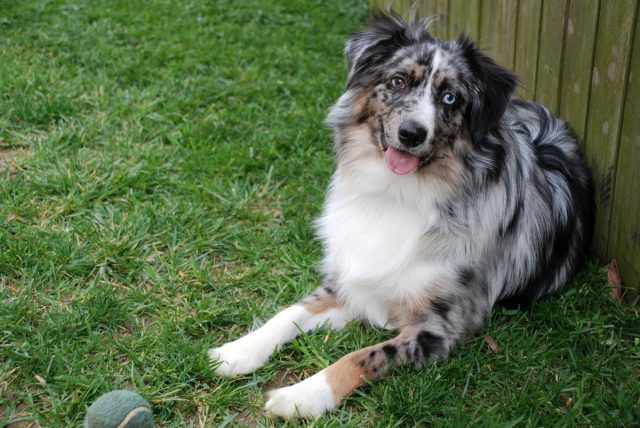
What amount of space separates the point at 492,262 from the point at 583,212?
0.72 meters

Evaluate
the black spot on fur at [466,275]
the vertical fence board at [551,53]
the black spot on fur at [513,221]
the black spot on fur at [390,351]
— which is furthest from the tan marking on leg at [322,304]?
the vertical fence board at [551,53]

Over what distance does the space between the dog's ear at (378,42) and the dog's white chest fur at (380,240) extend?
45 centimetres

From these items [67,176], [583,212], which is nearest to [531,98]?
[583,212]

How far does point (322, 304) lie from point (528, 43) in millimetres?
2275

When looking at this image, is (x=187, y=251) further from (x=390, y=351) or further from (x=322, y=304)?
(x=390, y=351)

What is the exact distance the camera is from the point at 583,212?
3748 millimetres

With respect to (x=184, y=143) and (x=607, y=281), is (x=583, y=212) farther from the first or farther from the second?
(x=184, y=143)

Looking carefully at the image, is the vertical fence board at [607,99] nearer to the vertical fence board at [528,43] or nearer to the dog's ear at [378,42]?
the vertical fence board at [528,43]

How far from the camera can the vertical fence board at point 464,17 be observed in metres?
5.27

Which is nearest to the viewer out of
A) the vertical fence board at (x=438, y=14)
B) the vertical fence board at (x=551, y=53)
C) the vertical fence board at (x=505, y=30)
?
the vertical fence board at (x=551, y=53)

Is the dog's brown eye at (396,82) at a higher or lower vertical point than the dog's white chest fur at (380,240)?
higher

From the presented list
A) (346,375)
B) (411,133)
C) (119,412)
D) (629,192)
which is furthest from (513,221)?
(119,412)

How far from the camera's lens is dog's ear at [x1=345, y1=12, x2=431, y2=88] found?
3.34 meters

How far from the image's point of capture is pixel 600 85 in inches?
142
